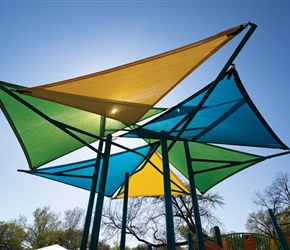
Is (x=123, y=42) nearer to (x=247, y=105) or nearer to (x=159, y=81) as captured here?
(x=159, y=81)

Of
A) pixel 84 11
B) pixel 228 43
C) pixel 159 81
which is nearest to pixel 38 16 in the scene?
pixel 84 11

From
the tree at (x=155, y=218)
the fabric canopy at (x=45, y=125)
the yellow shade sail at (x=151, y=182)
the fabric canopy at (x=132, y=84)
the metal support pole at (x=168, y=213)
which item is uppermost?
the tree at (x=155, y=218)

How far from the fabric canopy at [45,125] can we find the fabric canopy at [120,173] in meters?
0.37


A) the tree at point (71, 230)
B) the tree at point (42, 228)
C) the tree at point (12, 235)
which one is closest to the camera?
the tree at point (12, 235)

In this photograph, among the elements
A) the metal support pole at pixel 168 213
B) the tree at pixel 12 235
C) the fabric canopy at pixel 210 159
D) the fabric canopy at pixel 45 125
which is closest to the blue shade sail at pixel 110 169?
the fabric canopy at pixel 45 125

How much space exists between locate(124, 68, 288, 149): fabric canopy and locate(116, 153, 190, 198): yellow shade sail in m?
1.95

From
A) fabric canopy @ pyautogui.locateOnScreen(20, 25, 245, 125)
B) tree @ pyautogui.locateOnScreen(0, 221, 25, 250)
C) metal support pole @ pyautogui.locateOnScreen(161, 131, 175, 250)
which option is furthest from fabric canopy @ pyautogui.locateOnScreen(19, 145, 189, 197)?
tree @ pyautogui.locateOnScreen(0, 221, 25, 250)

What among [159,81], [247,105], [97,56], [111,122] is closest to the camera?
[159,81]

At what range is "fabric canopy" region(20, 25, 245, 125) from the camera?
1.99 m

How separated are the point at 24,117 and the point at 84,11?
2.06 m

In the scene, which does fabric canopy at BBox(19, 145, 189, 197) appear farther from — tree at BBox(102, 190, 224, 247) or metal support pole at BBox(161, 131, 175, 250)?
tree at BBox(102, 190, 224, 247)

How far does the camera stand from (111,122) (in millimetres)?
3527

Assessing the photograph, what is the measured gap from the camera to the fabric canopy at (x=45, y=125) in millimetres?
2889

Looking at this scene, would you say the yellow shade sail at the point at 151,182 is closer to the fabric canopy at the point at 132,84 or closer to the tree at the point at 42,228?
the fabric canopy at the point at 132,84
